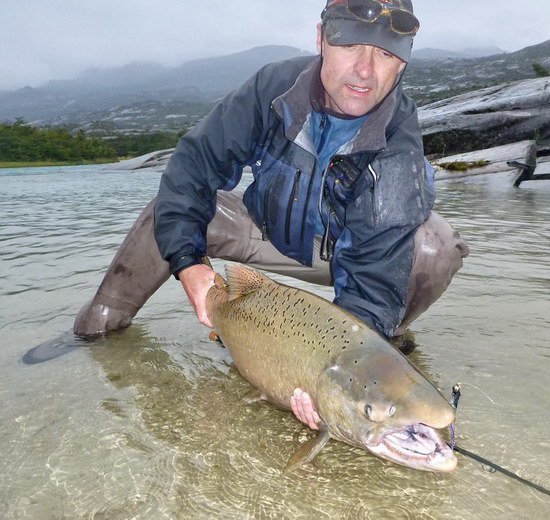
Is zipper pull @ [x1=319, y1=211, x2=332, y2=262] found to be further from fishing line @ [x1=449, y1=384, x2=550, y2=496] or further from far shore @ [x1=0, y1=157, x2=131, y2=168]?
far shore @ [x1=0, y1=157, x2=131, y2=168]

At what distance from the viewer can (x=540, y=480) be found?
202 cm

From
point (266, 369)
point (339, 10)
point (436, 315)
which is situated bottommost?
point (436, 315)

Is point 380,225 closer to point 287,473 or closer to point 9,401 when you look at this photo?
point 287,473

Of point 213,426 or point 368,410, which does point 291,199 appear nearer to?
point 213,426

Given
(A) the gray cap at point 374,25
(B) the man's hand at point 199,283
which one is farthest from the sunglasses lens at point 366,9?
(B) the man's hand at point 199,283

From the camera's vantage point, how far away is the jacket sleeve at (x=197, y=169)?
3.05 metres

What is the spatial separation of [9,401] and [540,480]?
2357 millimetres

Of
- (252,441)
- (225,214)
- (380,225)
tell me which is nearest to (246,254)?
(225,214)

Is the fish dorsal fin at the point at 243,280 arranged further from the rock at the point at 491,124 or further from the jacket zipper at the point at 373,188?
the rock at the point at 491,124

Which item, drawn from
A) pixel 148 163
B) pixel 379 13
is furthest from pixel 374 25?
pixel 148 163

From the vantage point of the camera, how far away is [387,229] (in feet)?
9.27

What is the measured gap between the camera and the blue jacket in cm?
281

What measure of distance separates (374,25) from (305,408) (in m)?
1.89

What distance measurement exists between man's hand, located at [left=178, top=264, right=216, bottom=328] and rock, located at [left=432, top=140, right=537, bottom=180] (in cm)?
1155
